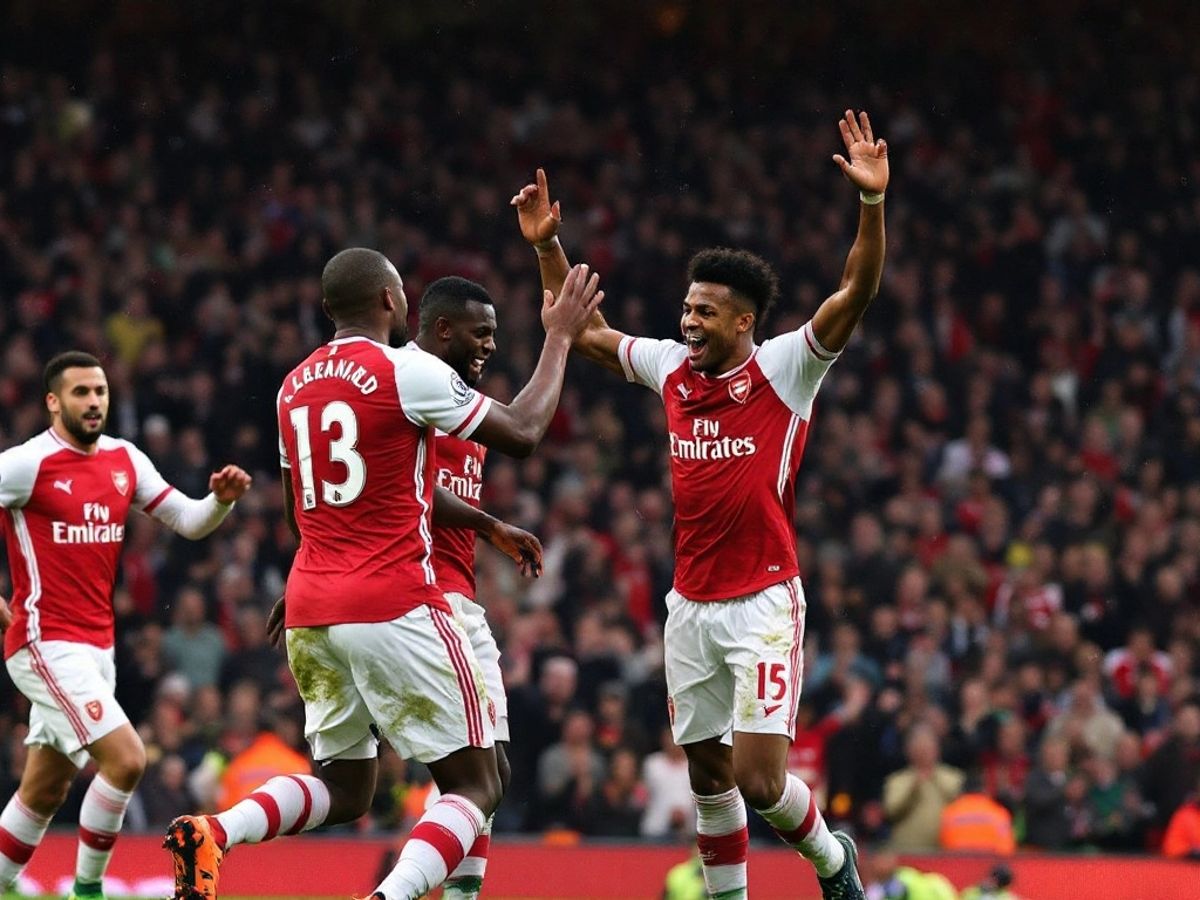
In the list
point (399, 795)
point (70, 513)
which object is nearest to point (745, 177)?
point (399, 795)

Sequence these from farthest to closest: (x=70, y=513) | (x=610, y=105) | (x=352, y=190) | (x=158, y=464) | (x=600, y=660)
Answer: (x=610, y=105), (x=352, y=190), (x=158, y=464), (x=600, y=660), (x=70, y=513)

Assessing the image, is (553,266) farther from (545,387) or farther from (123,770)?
(123,770)

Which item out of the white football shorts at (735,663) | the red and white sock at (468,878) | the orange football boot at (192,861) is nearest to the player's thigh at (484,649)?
the red and white sock at (468,878)

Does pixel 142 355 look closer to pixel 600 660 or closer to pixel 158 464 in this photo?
pixel 158 464

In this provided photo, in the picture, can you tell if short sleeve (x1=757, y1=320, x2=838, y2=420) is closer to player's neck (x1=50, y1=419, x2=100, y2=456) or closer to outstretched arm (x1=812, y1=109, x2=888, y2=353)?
outstretched arm (x1=812, y1=109, x2=888, y2=353)

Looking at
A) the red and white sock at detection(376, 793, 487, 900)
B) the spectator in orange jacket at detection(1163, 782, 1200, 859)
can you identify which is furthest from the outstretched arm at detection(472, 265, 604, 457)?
the spectator in orange jacket at detection(1163, 782, 1200, 859)

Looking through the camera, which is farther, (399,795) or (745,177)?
(745,177)

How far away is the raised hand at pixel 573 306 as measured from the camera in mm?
7938

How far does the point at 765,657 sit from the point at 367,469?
1.93 m

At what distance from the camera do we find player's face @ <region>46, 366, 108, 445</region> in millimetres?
10047

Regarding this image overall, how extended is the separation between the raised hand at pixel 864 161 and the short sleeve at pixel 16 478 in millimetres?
4153

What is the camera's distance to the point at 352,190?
2300cm

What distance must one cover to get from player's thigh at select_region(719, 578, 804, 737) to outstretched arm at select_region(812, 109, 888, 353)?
1097mm

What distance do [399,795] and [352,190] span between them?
970cm
